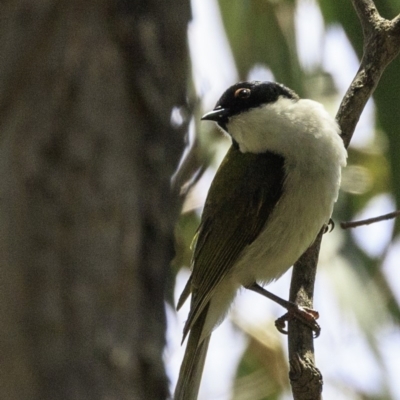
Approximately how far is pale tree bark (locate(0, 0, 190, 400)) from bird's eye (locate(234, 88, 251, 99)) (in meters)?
2.62

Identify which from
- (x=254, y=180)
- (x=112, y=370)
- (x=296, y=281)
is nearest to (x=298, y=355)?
(x=296, y=281)

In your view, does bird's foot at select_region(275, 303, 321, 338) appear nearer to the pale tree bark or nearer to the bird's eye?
the bird's eye

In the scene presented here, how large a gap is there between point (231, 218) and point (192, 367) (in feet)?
2.32

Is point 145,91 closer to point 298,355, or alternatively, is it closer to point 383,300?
point 298,355

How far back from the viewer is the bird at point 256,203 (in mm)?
3654

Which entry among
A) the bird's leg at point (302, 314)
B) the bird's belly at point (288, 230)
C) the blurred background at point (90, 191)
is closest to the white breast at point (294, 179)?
the bird's belly at point (288, 230)

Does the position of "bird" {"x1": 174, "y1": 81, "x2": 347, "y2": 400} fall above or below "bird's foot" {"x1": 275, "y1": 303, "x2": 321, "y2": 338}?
above

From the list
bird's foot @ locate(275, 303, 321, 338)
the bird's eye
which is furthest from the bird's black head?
bird's foot @ locate(275, 303, 321, 338)

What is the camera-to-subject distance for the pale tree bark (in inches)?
48.6

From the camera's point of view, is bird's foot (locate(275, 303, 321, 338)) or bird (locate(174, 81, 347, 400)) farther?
bird (locate(174, 81, 347, 400))

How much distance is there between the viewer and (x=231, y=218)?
3887 millimetres

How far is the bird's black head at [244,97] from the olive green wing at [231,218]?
221 millimetres

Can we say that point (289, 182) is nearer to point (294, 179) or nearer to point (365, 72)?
point (294, 179)

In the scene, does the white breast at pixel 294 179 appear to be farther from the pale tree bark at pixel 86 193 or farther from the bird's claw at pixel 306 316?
the pale tree bark at pixel 86 193
